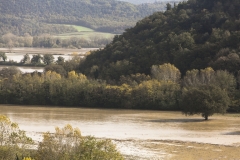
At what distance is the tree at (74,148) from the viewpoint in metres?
27.3

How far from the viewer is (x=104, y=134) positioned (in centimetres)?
4575


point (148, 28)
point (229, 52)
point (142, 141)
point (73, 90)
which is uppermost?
point (148, 28)

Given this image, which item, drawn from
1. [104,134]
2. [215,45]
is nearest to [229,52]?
[215,45]

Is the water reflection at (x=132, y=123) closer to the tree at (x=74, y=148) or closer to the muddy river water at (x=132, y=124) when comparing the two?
the muddy river water at (x=132, y=124)

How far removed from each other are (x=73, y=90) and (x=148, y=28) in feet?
82.4

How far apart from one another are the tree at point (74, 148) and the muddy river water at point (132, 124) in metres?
9.27

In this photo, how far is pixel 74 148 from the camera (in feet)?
94.1

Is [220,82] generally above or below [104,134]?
above

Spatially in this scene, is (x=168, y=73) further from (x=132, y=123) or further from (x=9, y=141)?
(x=9, y=141)

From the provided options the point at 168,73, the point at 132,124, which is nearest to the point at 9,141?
the point at 132,124

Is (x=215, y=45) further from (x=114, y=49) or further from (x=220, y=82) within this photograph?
(x=114, y=49)

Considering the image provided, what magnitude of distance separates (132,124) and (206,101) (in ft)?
23.0

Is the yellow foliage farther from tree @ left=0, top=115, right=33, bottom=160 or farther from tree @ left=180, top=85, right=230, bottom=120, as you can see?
tree @ left=0, top=115, right=33, bottom=160

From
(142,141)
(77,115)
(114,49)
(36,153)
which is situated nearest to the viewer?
(36,153)
